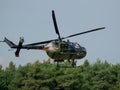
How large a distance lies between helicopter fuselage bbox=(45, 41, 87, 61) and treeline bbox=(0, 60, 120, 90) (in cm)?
5351

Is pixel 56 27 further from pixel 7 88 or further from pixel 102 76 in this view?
pixel 102 76

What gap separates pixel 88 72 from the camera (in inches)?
5876

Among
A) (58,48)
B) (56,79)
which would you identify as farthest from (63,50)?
(56,79)

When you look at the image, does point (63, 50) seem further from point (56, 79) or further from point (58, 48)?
point (56, 79)

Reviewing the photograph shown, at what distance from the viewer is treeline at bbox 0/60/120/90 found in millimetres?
122531

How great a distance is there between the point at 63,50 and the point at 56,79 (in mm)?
66777

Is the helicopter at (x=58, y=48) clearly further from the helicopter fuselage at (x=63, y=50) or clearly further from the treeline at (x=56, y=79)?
the treeline at (x=56, y=79)

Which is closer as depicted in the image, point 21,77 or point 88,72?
point 21,77

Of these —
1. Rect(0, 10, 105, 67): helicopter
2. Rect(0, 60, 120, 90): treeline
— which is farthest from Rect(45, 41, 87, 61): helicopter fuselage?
Rect(0, 60, 120, 90): treeline

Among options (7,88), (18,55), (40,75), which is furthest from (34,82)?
(18,55)

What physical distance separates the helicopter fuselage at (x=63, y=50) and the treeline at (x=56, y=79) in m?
53.5

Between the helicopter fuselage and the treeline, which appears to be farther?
the treeline

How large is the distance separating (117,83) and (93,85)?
7871mm

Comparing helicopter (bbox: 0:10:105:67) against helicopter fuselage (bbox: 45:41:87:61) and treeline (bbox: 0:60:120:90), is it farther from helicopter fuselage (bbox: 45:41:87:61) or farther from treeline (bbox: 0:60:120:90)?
treeline (bbox: 0:60:120:90)
